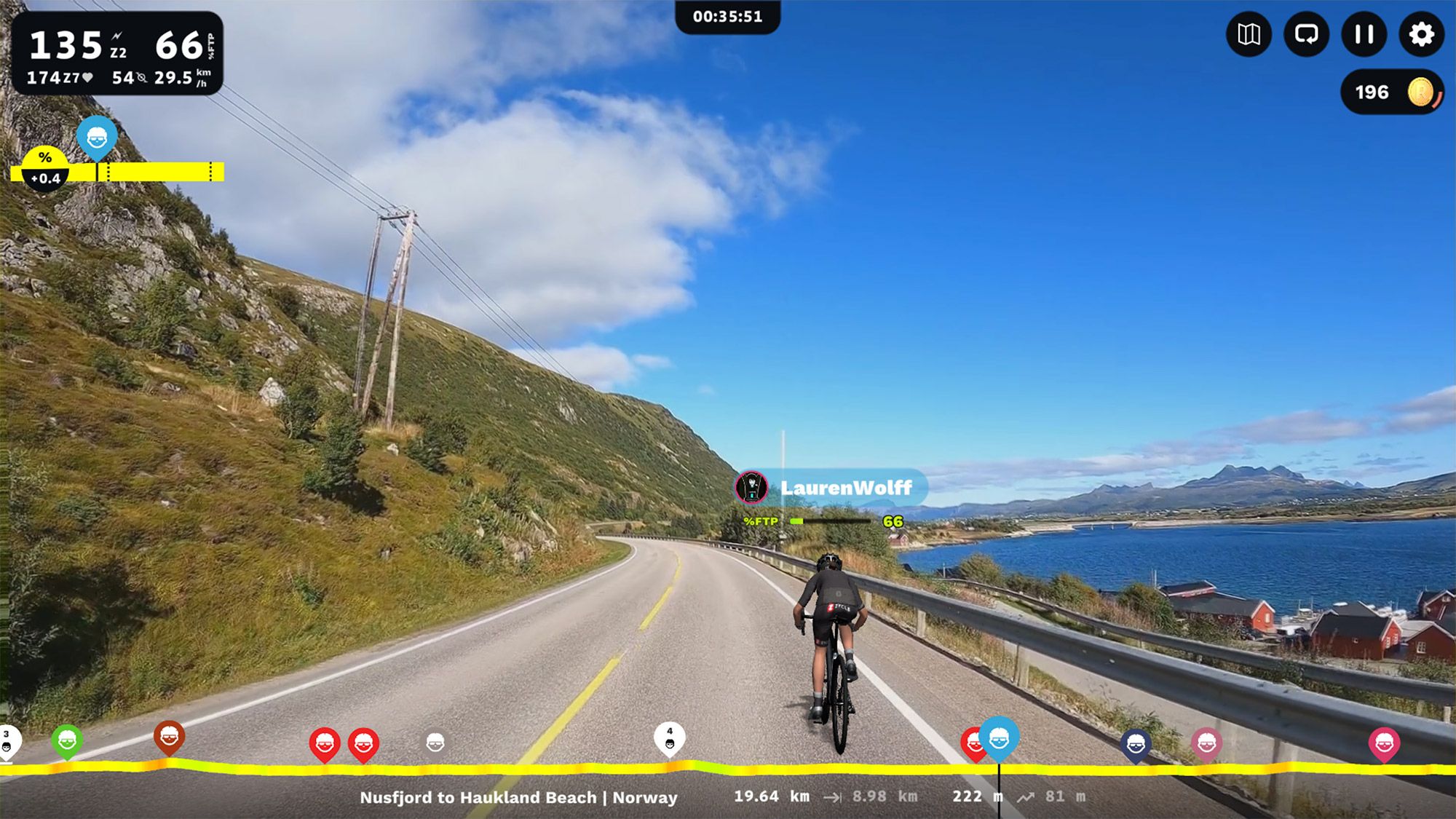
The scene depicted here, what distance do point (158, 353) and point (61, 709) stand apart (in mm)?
20231

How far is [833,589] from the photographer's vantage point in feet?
21.3

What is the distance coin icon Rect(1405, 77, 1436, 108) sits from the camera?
15.5 ft

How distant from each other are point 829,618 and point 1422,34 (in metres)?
6.12

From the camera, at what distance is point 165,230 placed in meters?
31.0

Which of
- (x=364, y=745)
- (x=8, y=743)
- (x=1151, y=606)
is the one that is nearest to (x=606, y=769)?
(x=364, y=745)

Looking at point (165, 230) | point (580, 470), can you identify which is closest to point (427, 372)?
point (580, 470)

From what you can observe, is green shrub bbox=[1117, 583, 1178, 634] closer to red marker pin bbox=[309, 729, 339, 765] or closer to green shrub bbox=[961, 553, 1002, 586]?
green shrub bbox=[961, 553, 1002, 586]

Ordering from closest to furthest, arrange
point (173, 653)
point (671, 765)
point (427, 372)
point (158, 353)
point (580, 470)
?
1. point (671, 765)
2. point (173, 653)
3. point (158, 353)
4. point (427, 372)
5. point (580, 470)

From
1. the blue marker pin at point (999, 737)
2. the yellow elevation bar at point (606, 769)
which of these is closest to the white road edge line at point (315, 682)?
the yellow elevation bar at point (606, 769)

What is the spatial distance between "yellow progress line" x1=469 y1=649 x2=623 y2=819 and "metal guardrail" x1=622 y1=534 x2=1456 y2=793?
15.4 feet

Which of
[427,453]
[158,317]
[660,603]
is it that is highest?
[158,317]

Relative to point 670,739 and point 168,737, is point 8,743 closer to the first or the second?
point 168,737

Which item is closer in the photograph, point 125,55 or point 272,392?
point 125,55

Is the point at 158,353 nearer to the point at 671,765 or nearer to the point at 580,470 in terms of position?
the point at 671,765
